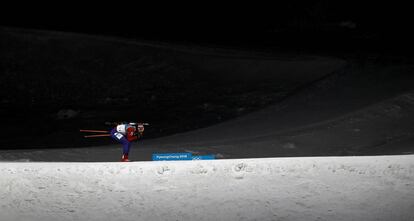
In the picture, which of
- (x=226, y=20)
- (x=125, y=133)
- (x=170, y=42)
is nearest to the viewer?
(x=125, y=133)

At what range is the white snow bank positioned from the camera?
1.00 metres

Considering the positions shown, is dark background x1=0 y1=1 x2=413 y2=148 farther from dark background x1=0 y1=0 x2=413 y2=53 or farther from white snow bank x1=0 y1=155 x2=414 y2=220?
white snow bank x1=0 y1=155 x2=414 y2=220

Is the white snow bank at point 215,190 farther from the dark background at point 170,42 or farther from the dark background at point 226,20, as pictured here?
the dark background at point 226,20

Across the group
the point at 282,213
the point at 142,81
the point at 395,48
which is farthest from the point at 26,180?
the point at 395,48

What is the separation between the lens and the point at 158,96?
216cm

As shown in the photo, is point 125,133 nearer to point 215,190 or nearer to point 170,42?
point 215,190

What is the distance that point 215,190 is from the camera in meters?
1.04

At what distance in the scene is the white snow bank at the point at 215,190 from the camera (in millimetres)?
1002

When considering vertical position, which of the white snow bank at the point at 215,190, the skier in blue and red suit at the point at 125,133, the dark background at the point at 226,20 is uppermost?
the dark background at the point at 226,20

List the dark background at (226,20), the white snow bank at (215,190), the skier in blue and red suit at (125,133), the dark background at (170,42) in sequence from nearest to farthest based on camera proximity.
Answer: the white snow bank at (215,190), the skier in blue and red suit at (125,133), the dark background at (170,42), the dark background at (226,20)

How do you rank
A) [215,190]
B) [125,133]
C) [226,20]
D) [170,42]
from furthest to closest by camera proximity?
1. [226,20]
2. [170,42]
3. [125,133]
4. [215,190]

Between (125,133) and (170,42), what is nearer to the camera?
(125,133)

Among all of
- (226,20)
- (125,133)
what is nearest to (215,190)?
(125,133)

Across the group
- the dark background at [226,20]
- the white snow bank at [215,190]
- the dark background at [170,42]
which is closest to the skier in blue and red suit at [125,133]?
the white snow bank at [215,190]
